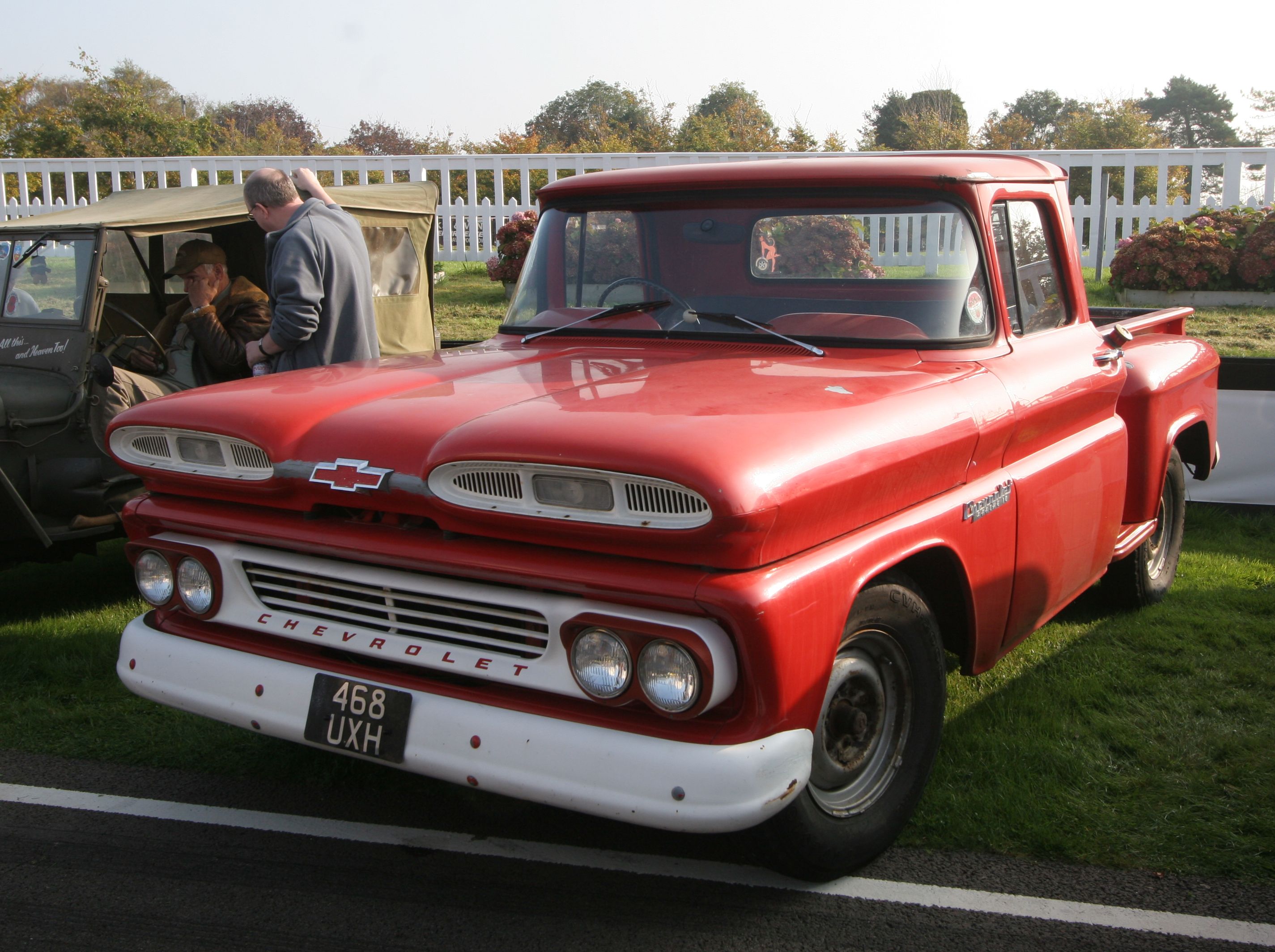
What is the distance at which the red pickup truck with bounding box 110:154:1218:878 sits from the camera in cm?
234

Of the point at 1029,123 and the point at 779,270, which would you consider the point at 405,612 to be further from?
the point at 1029,123

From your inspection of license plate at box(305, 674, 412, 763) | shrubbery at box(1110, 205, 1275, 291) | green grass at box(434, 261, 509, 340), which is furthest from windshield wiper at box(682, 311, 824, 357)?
shrubbery at box(1110, 205, 1275, 291)

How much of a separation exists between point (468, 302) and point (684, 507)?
34.5ft

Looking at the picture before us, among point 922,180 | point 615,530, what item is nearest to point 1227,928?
point 615,530

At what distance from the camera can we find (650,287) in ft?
12.2

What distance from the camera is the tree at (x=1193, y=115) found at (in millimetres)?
63000

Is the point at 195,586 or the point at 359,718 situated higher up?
the point at 195,586

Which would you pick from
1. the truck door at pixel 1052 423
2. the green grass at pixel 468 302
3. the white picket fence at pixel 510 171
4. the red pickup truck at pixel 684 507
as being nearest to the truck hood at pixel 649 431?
the red pickup truck at pixel 684 507

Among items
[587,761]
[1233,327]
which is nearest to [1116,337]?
[587,761]

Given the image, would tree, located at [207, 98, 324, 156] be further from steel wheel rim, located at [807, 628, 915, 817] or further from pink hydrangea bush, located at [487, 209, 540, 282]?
steel wheel rim, located at [807, 628, 915, 817]

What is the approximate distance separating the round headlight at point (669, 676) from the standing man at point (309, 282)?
272 cm

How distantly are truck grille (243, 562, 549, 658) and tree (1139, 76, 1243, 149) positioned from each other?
6922 cm

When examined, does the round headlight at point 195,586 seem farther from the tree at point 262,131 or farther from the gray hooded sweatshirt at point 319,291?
the tree at point 262,131

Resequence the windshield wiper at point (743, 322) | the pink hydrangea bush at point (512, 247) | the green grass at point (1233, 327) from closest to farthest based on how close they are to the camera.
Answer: the windshield wiper at point (743, 322) → the green grass at point (1233, 327) → the pink hydrangea bush at point (512, 247)
